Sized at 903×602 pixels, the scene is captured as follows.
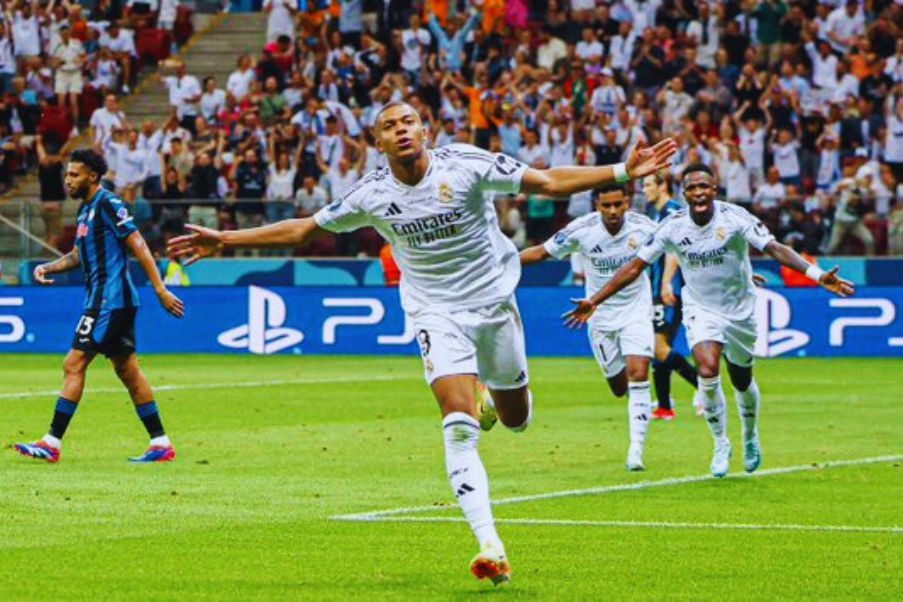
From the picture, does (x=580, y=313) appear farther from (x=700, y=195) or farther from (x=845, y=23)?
(x=845, y=23)

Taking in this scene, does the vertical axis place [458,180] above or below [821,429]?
above

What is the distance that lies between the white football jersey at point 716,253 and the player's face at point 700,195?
0.32 feet

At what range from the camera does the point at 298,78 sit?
1469 inches

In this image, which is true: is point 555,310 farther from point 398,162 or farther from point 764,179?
point 398,162

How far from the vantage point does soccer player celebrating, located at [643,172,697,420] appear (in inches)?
800

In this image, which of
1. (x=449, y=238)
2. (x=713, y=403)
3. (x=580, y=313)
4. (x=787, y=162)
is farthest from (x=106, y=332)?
(x=787, y=162)

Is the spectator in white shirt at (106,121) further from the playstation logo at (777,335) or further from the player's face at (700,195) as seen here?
the player's face at (700,195)

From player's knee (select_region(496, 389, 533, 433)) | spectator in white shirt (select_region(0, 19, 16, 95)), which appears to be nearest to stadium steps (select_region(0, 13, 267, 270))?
spectator in white shirt (select_region(0, 19, 16, 95))

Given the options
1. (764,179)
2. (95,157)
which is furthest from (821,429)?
(764,179)

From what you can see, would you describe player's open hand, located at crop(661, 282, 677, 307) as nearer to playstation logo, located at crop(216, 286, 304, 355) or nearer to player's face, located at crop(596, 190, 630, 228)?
player's face, located at crop(596, 190, 630, 228)

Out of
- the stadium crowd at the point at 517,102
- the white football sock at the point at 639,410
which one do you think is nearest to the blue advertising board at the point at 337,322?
the stadium crowd at the point at 517,102

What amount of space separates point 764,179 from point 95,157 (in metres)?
19.0

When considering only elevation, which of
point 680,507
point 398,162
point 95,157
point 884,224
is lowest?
point 884,224

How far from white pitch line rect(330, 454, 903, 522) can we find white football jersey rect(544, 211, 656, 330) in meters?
2.34
